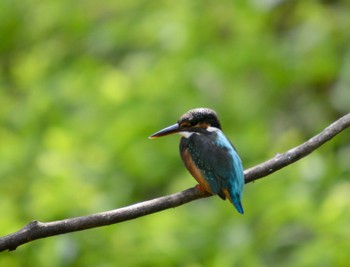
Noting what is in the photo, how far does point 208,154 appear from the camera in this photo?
2.84 metres

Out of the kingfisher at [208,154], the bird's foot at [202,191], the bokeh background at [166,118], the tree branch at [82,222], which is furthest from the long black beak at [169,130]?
the bokeh background at [166,118]

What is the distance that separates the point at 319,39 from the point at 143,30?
1.22m

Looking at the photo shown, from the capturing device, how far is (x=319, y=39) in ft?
19.5

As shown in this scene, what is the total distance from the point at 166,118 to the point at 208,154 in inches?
92.1

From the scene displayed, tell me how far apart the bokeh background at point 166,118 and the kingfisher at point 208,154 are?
4.26ft

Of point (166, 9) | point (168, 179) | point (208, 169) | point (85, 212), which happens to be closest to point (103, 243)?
point (85, 212)

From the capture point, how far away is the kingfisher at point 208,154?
278 cm

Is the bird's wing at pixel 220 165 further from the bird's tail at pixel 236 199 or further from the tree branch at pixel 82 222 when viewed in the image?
the tree branch at pixel 82 222

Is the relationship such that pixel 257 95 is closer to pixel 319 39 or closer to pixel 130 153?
pixel 319 39

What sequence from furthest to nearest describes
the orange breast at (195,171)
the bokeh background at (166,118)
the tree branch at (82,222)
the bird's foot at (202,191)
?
the bokeh background at (166,118)
the orange breast at (195,171)
the bird's foot at (202,191)
the tree branch at (82,222)

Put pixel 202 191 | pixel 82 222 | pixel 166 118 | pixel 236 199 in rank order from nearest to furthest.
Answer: pixel 82 222
pixel 202 191
pixel 236 199
pixel 166 118

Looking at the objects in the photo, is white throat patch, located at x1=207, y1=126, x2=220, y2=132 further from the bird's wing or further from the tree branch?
the tree branch

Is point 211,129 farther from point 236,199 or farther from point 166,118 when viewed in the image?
point 166,118

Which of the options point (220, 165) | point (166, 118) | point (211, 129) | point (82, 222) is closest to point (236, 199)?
point (220, 165)
